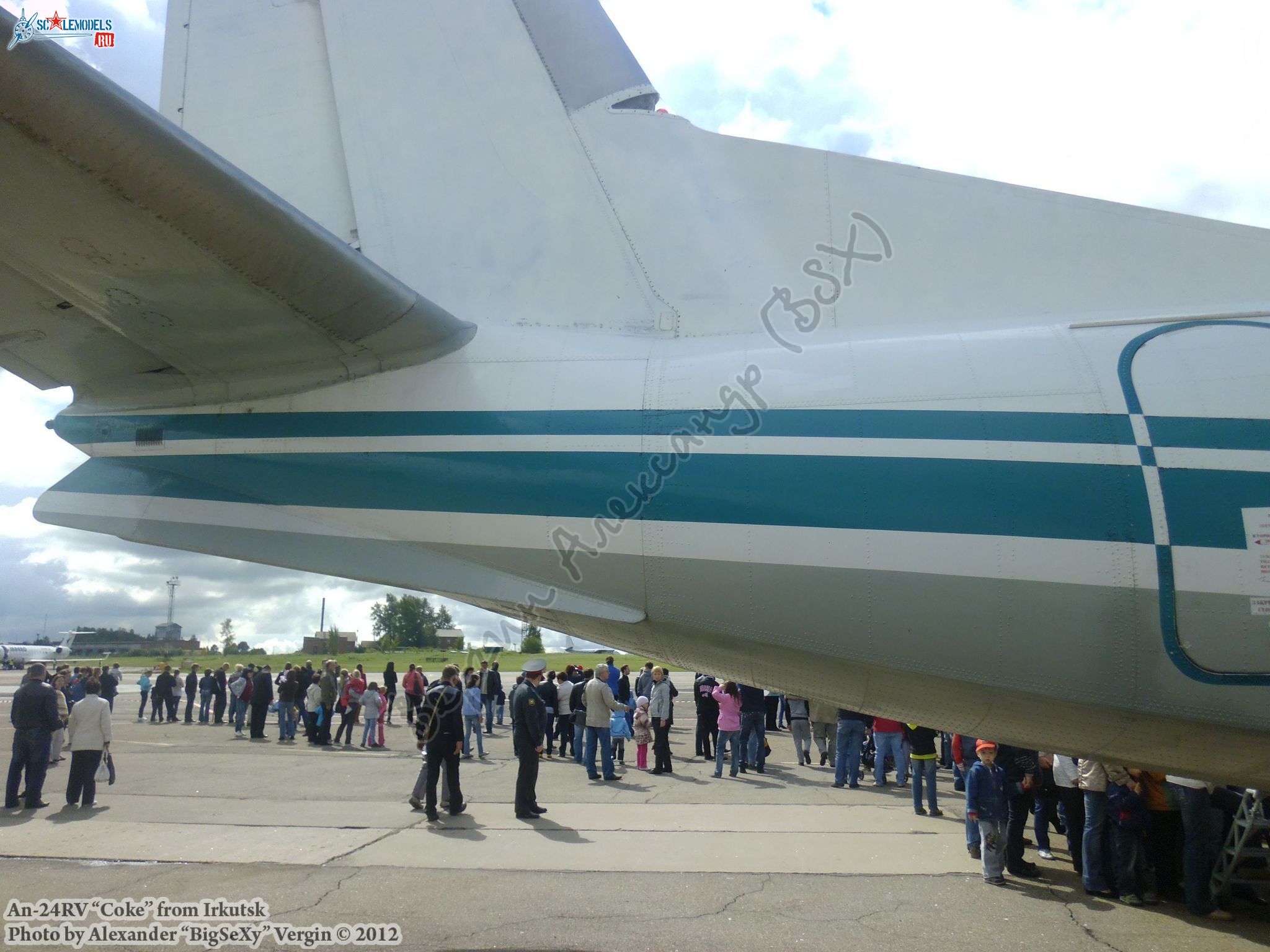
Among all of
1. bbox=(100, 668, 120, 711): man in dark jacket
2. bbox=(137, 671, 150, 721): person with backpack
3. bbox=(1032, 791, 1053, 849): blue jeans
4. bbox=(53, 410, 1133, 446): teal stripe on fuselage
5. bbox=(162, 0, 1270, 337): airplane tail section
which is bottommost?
bbox=(137, 671, 150, 721): person with backpack

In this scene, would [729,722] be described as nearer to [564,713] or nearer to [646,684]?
[646,684]

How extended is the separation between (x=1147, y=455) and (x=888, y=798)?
8.07 meters

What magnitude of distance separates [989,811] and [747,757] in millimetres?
6748

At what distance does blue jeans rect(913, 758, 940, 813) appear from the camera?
31.0 ft

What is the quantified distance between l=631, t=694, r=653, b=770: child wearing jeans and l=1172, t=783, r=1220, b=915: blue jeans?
805 cm

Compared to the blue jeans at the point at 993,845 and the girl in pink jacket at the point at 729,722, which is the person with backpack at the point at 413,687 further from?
the blue jeans at the point at 993,845

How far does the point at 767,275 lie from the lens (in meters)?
4.61

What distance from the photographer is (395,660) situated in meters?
51.5

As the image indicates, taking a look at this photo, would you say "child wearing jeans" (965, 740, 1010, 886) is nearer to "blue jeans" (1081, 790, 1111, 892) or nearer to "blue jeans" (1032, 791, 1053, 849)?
"blue jeans" (1081, 790, 1111, 892)

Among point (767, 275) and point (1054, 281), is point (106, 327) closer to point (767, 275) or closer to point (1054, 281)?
point (767, 275)

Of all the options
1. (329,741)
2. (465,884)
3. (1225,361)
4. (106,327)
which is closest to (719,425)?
(1225,361)

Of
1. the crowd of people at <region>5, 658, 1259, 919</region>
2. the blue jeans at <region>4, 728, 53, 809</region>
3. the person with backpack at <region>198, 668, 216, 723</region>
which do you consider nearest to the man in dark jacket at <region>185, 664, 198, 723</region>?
the person with backpack at <region>198, 668, 216, 723</region>

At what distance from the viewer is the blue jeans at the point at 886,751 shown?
1142 centimetres

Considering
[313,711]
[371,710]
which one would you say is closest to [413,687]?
[371,710]
